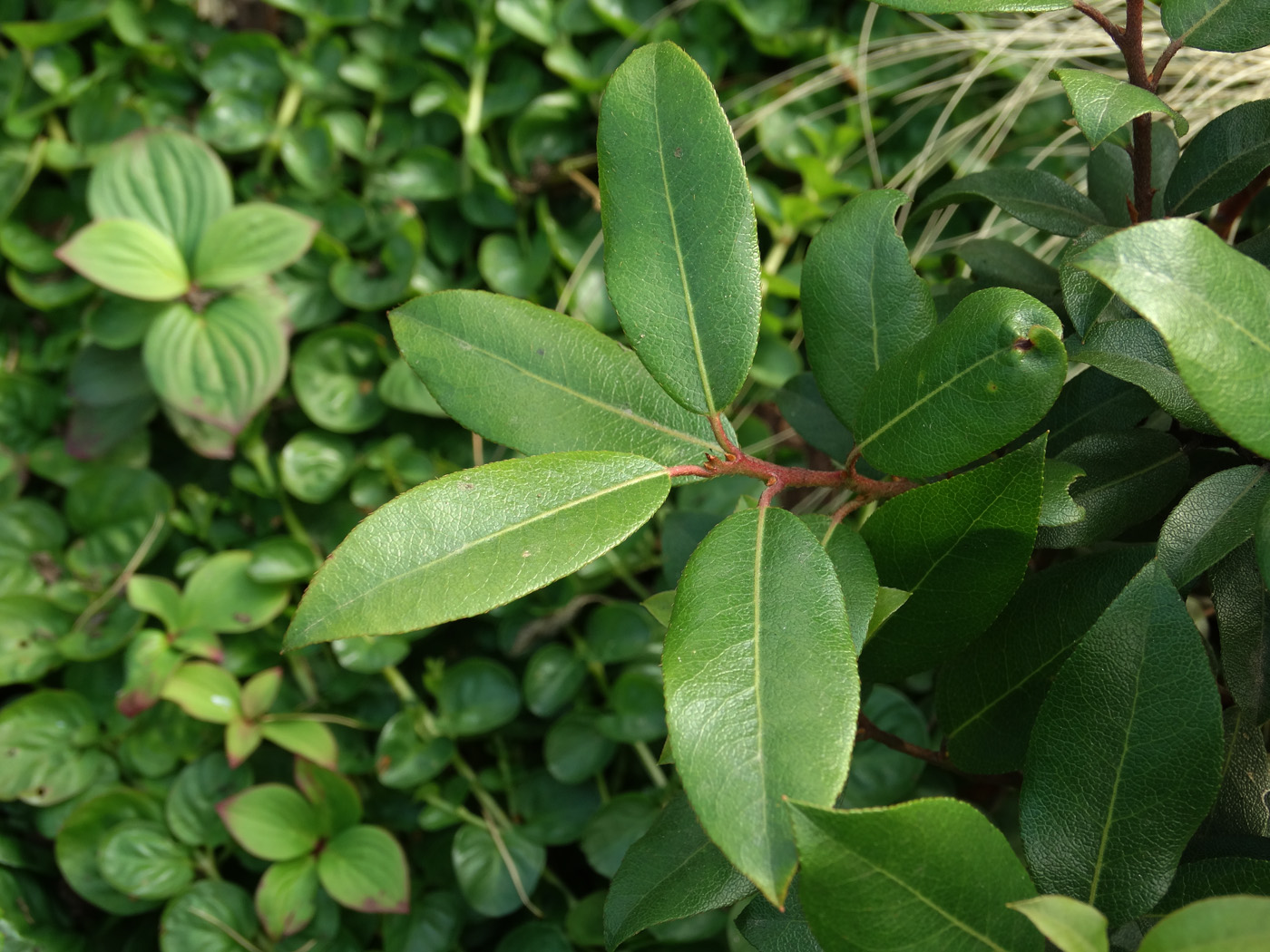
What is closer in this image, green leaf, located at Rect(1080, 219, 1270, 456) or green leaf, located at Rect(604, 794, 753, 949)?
green leaf, located at Rect(1080, 219, 1270, 456)

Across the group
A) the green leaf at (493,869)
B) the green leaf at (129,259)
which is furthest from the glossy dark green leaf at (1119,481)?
the green leaf at (129,259)

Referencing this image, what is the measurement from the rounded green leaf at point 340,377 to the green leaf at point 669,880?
785 mm

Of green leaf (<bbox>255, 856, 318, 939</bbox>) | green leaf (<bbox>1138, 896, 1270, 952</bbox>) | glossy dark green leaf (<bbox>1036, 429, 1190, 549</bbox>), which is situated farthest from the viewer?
green leaf (<bbox>255, 856, 318, 939</bbox>)

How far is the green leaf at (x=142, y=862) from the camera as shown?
1.00m

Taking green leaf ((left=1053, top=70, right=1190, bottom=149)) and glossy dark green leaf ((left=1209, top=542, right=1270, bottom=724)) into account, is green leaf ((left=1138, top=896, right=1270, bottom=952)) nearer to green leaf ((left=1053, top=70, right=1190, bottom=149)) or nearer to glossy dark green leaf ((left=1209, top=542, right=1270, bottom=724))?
glossy dark green leaf ((left=1209, top=542, right=1270, bottom=724))

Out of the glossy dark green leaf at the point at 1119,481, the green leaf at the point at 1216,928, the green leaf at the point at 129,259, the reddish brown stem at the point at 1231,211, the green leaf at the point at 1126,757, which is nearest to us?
the green leaf at the point at 1216,928

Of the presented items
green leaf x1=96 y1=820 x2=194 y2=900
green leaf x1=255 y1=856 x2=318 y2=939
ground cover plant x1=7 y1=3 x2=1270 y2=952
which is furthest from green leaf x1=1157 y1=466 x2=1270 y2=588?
green leaf x1=96 y1=820 x2=194 y2=900

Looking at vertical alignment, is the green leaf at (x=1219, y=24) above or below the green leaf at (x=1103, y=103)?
above

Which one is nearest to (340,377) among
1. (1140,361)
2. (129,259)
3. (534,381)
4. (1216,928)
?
(129,259)

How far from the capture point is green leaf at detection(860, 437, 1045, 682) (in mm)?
470

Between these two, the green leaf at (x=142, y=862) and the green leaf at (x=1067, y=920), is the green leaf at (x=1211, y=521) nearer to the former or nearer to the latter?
the green leaf at (x=1067, y=920)

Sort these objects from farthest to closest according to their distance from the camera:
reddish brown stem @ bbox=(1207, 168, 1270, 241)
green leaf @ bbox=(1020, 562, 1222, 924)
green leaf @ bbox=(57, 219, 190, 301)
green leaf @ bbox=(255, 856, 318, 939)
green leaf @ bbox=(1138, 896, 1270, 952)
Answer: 1. green leaf @ bbox=(57, 219, 190, 301)
2. green leaf @ bbox=(255, 856, 318, 939)
3. reddish brown stem @ bbox=(1207, 168, 1270, 241)
4. green leaf @ bbox=(1020, 562, 1222, 924)
5. green leaf @ bbox=(1138, 896, 1270, 952)

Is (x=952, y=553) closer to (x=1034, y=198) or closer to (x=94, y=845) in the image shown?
(x=1034, y=198)

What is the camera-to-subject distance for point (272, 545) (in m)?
1.14
